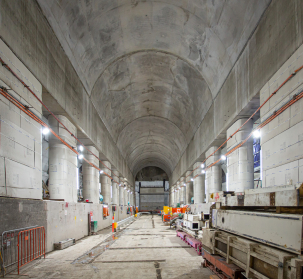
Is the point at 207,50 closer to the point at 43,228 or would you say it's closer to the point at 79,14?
the point at 79,14

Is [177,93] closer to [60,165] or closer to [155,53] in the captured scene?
[155,53]

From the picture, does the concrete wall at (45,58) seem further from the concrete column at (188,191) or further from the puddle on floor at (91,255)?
the concrete column at (188,191)

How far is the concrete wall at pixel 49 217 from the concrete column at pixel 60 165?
67 centimetres

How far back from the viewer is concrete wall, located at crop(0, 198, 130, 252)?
7.13m

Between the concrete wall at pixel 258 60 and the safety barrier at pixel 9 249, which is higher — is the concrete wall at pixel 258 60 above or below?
above

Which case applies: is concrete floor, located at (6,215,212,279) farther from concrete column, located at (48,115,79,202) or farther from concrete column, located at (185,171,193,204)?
concrete column, located at (185,171,193,204)

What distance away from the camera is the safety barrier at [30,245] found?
25.0 feet

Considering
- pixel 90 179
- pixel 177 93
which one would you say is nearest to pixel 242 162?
pixel 177 93

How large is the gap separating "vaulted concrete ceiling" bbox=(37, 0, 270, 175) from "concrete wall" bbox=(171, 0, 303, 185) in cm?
53

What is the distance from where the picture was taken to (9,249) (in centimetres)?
704

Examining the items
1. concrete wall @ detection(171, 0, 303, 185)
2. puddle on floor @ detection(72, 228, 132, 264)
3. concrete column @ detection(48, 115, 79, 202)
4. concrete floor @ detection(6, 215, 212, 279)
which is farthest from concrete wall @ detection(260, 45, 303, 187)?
concrete column @ detection(48, 115, 79, 202)

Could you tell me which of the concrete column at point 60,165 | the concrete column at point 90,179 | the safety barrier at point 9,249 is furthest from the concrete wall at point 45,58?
the safety barrier at point 9,249

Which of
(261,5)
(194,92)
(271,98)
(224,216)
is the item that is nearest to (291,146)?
(271,98)

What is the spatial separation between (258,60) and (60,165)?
30.5 ft
